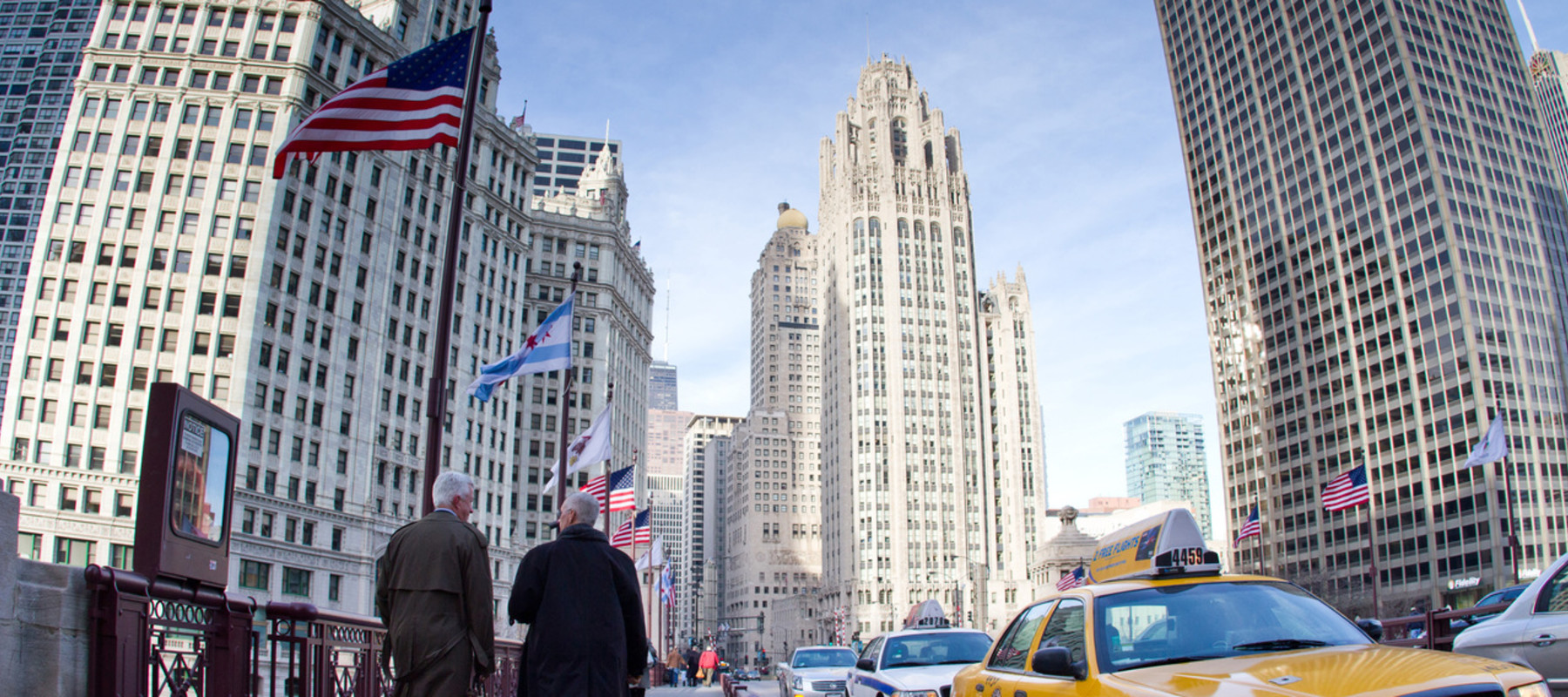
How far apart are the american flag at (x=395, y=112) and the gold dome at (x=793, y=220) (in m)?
182

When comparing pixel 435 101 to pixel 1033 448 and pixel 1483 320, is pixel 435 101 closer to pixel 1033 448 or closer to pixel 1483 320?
pixel 1483 320

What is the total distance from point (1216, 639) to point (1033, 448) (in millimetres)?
131713

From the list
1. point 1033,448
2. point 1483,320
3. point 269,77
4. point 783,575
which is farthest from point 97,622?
point 783,575

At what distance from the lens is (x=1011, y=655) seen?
302 inches

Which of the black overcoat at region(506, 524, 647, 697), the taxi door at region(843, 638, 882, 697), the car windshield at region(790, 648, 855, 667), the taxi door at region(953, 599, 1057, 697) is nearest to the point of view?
the black overcoat at region(506, 524, 647, 697)

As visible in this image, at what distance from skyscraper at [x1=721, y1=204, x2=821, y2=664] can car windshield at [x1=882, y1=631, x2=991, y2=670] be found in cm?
14833

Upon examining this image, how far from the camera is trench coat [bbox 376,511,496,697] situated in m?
6.20

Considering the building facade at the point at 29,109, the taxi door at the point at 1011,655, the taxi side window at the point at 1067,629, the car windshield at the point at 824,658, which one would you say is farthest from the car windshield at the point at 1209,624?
the building facade at the point at 29,109

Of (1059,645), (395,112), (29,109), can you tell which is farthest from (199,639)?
(29,109)

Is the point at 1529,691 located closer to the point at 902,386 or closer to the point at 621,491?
the point at 621,491

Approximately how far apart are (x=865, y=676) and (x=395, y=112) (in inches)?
396

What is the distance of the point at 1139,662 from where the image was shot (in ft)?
19.9

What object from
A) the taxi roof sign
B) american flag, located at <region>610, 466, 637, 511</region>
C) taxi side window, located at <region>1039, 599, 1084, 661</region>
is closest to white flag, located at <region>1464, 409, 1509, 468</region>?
the taxi roof sign

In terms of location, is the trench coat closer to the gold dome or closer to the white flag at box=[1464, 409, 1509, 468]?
the white flag at box=[1464, 409, 1509, 468]
